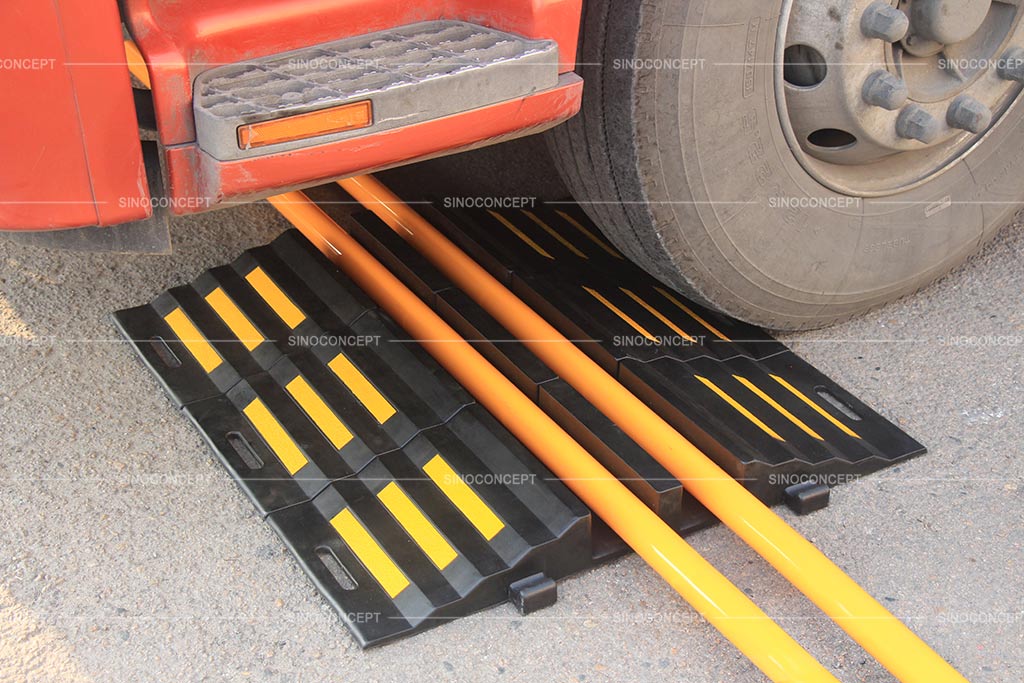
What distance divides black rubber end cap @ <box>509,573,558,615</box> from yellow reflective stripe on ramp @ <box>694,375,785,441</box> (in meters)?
0.69

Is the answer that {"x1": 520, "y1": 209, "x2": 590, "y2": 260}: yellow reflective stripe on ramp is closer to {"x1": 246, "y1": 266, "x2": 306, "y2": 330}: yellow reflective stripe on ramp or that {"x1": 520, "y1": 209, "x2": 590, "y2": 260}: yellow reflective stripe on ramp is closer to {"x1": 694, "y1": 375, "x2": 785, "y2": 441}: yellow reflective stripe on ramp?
{"x1": 694, "y1": 375, "x2": 785, "y2": 441}: yellow reflective stripe on ramp

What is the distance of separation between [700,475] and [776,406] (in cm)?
43

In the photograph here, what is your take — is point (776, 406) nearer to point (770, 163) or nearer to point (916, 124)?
point (770, 163)

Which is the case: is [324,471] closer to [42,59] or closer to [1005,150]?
[42,59]

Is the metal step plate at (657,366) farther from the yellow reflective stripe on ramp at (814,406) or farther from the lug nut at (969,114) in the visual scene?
the lug nut at (969,114)

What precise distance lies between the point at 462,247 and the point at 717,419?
37.8 inches

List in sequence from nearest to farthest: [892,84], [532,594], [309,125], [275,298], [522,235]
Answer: [309,125]
[532,594]
[892,84]
[275,298]
[522,235]

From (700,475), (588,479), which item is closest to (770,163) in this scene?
(700,475)

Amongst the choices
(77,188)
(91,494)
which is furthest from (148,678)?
(77,188)

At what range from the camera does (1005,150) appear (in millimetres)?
2980

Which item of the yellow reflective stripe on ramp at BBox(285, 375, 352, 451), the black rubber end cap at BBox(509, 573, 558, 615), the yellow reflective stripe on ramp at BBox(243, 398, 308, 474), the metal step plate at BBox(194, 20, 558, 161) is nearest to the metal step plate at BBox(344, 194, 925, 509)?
the black rubber end cap at BBox(509, 573, 558, 615)

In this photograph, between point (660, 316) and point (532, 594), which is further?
point (660, 316)

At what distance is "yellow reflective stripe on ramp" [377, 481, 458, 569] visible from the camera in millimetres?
2215

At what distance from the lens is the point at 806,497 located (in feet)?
7.97
